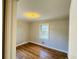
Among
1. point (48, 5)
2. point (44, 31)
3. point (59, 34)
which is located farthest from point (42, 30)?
point (48, 5)

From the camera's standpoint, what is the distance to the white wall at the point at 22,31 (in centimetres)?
588

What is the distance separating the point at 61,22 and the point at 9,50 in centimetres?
400

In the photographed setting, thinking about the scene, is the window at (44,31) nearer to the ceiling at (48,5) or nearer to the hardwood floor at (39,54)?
the hardwood floor at (39,54)

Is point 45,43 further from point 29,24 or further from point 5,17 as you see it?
point 5,17

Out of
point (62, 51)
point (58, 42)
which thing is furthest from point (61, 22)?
point (62, 51)

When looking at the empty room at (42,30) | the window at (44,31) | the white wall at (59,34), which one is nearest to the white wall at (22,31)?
the empty room at (42,30)

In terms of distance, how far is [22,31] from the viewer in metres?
6.36

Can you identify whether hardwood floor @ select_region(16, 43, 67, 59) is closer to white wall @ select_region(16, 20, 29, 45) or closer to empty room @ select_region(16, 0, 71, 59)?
empty room @ select_region(16, 0, 71, 59)

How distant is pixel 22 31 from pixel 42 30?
1.88 metres

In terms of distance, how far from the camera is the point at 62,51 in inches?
168

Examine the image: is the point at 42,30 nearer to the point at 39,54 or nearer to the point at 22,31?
the point at 22,31

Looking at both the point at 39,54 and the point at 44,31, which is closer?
the point at 39,54

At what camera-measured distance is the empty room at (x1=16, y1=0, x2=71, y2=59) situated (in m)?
3.18

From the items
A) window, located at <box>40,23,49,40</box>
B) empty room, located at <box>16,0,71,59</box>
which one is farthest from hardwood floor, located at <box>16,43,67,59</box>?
window, located at <box>40,23,49,40</box>
